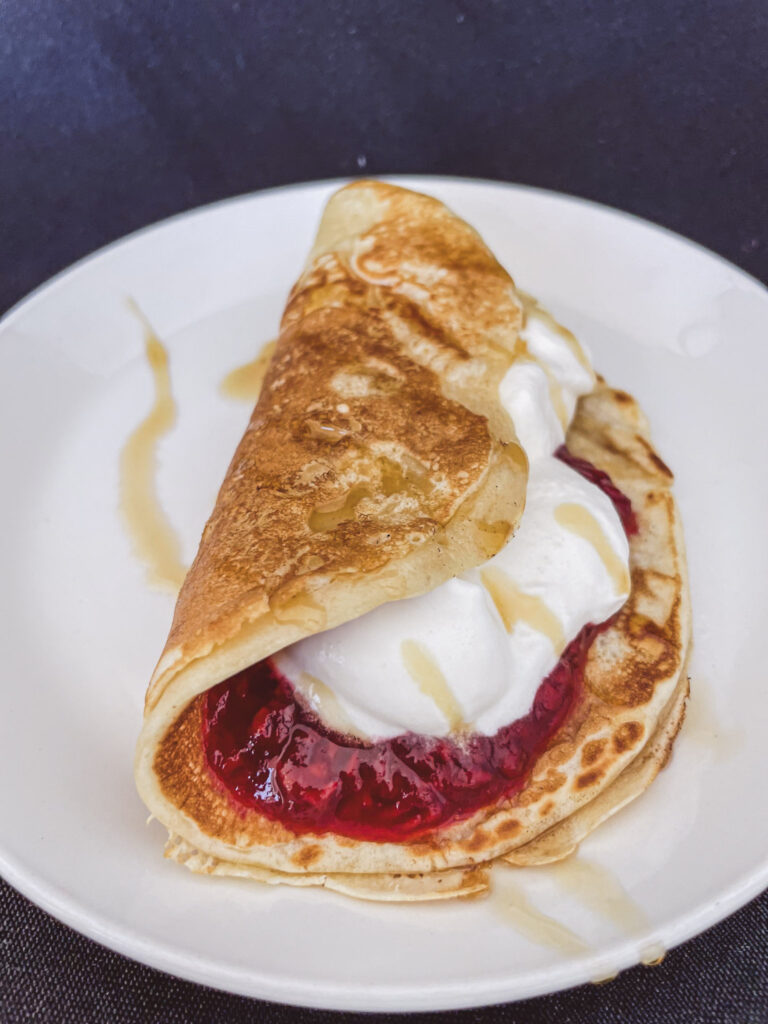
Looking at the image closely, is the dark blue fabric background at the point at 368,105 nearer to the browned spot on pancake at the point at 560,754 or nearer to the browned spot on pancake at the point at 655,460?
the browned spot on pancake at the point at 655,460

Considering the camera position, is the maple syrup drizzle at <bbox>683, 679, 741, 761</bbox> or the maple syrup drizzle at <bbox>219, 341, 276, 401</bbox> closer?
the maple syrup drizzle at <bbox>683, 679, 741, 761</bbox>

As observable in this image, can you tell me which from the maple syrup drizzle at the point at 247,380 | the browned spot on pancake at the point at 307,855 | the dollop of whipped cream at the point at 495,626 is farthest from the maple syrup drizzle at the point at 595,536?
the maple syrup drizzle at the point at 247,380

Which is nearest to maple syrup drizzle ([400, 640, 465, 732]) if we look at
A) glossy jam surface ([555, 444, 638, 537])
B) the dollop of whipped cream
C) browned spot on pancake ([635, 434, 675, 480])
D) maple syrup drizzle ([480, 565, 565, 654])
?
the dollop of whipped cream

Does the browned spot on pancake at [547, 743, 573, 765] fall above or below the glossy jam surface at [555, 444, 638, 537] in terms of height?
below

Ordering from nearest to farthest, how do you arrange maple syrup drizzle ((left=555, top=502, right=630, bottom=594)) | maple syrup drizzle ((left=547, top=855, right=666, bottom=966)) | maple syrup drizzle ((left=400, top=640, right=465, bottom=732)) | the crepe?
maple syrup drizzle ((left=547, top=855, right=666, bottom=966))
the crepe
maple syrup drizzle ((left=400, top=640, right=465, bottom=732))
maple syrup drizzle ((left=555, top=502, right=630, bottom=594))

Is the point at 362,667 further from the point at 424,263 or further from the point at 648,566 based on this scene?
the point at 424,263

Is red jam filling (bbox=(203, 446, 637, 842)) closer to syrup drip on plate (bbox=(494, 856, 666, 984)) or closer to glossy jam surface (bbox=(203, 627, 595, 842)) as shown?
glossy jam surface (bbox=(203, 627, 595, 842))
